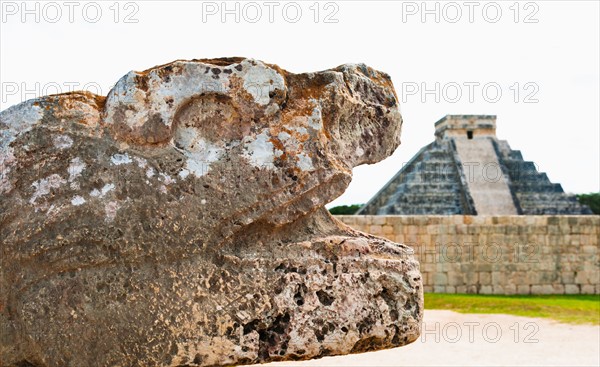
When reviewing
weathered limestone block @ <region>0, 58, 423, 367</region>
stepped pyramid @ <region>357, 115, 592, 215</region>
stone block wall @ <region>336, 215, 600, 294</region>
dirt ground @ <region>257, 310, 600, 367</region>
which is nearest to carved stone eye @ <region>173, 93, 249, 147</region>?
weathered limestone block @ <region>0, 58, 423, 367</region>

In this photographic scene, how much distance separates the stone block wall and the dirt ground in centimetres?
402

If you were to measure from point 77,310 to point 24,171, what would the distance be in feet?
1.87

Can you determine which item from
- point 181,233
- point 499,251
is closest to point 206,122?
point 181,233

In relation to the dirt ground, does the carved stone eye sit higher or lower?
higher

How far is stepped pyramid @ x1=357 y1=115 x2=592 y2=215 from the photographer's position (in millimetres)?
25047

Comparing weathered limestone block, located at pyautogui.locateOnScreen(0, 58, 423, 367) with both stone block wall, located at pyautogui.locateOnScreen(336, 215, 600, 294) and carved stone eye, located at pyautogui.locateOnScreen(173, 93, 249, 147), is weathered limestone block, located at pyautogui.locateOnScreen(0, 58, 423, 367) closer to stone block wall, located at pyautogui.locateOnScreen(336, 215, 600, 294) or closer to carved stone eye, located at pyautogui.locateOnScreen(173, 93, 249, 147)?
carved stone eye, located at pyautogui.locateOnScreen(173, 93, 249, 147)

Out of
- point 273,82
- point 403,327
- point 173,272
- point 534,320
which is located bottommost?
point 534,320


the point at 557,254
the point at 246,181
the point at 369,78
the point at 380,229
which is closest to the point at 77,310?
the point at 246,181

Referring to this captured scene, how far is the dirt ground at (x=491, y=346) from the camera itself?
8086mm

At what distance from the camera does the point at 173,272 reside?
2.84 meters

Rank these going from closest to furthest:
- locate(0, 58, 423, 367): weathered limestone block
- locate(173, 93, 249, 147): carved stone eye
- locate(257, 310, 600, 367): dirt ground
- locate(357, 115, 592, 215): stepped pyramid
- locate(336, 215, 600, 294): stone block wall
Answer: locate(0, 58, 423, 367): weathered limestone block → locate(173, 93, 249, 147): carved stone eye → locate(257, 310, 600, 367): dirt ground → locate(336, 215, 600, 294): stone block wall → locate(357, 115, 592, 215): stepped pyramid

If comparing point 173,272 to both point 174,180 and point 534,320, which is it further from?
point 534,320

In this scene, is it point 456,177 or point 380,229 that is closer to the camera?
point 380,229

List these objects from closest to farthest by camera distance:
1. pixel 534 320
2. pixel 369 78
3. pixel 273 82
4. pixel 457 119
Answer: pixel 273 82 → pixel 369 78 → pixel 534 320 → pixel 457 119
